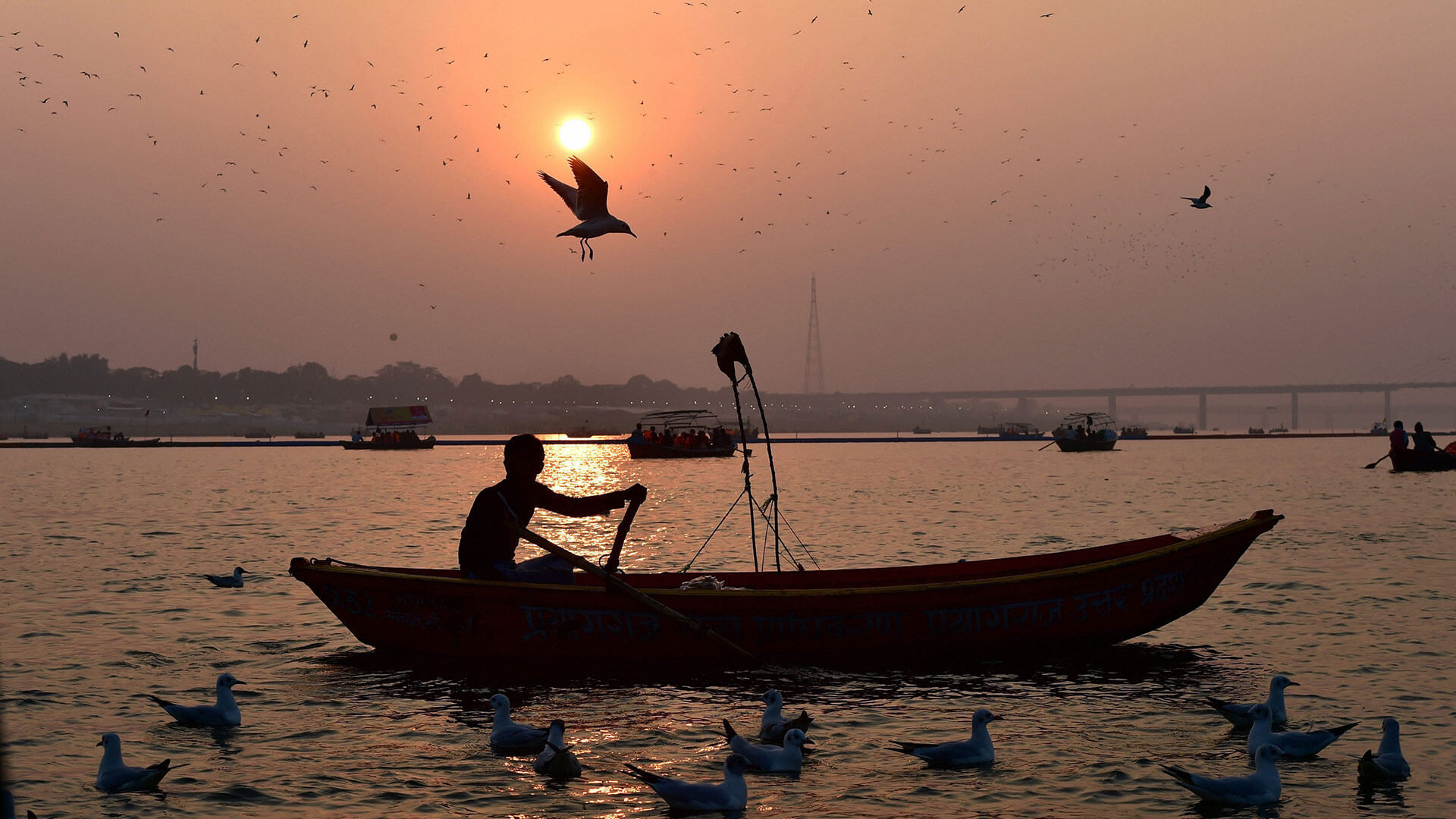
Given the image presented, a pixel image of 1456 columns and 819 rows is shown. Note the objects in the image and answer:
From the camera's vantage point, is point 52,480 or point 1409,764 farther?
point 52,480

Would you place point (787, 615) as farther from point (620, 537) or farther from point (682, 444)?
point (682, 444)

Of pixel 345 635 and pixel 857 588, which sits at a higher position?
pixel 857 588

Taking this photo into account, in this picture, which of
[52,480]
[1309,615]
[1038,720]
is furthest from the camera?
[52,480]

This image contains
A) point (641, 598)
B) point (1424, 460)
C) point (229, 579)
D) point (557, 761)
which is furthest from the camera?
point (1424, 460)

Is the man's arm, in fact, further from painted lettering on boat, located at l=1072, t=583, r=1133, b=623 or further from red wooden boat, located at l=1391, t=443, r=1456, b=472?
red wooden boat, located at l=1391, t=443, r=1456, b=472

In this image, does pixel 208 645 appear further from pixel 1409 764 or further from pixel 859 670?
pixel 1409 764

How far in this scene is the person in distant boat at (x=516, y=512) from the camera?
11.1 metres

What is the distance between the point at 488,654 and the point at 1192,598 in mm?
7552

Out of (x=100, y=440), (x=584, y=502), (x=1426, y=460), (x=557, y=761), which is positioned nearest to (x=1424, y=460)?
(x=1426, y=460)

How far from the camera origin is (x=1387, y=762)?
844 cm

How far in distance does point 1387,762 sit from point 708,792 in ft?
16.0

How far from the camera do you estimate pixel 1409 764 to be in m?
8.96

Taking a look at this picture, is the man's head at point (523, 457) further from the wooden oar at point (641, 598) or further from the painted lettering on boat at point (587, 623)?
the painted lettering on boat at point (587, 623)

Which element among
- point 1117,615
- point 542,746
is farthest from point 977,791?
point 1117,615
